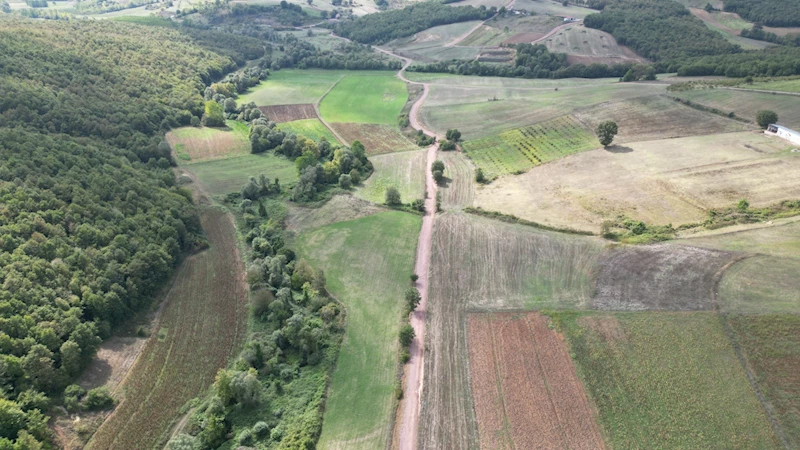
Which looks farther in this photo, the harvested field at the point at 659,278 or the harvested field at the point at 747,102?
the harvested field at the point at 747,102

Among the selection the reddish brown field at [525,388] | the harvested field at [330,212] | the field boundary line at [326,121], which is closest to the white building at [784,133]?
the reddish brown field at [525,388]

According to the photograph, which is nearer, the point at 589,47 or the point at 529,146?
the point at 529,146

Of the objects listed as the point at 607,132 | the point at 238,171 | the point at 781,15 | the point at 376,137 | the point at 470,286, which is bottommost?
the point at 470,286

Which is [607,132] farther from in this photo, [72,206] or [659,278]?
[72,206]

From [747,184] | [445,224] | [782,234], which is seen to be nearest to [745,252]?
[782,234]

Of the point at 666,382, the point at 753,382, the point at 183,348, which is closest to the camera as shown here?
the point at 753,382

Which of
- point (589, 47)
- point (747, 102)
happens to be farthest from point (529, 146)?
point (589, 47)

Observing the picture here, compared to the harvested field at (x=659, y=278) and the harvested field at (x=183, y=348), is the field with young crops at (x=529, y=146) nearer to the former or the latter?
the harvested field at (x=659, y=278)

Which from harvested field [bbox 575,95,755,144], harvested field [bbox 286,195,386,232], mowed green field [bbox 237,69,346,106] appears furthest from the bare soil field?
mowed green field [bbox 237,69,346,106]
